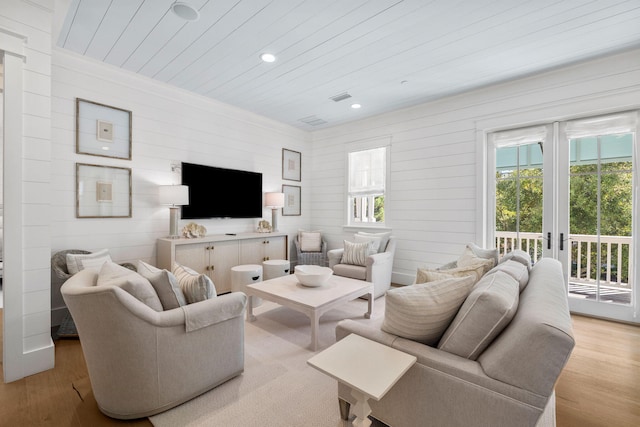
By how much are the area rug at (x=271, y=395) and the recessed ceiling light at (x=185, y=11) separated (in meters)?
2.87

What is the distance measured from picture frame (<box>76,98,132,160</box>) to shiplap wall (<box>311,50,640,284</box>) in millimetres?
3368

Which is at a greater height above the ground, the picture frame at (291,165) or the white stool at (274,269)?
the picture frame at (291,165)

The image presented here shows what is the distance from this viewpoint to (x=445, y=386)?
126 centimetres

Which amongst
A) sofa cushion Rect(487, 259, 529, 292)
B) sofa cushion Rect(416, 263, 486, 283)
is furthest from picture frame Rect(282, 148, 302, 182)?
sofa cushion Rect(487, 259, 529, 292)

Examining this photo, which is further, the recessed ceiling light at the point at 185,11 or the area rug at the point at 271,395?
the recessed ceiling light at the point at 185,11

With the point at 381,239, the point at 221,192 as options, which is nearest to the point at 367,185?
the point at 381,239

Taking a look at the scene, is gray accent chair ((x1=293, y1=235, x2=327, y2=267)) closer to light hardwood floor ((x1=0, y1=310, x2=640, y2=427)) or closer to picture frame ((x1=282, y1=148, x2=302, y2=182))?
picture frame ((x1=282, y1=148, x2=302, y2=182))

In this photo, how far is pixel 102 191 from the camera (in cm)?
335

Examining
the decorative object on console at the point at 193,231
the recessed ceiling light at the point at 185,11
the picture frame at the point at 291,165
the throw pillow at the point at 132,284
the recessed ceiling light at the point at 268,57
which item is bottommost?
the throw pillow at the point at 132,284

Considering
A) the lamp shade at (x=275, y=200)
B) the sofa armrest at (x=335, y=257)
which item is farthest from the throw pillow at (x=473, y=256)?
the lamp shade at (x=275, y=200)

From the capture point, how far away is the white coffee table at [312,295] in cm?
253

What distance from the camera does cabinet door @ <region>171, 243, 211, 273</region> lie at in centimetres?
363

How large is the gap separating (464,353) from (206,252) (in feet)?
11.0

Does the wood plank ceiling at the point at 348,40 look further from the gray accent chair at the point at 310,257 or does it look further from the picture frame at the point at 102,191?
the gray accent chair at the point at 310,257
